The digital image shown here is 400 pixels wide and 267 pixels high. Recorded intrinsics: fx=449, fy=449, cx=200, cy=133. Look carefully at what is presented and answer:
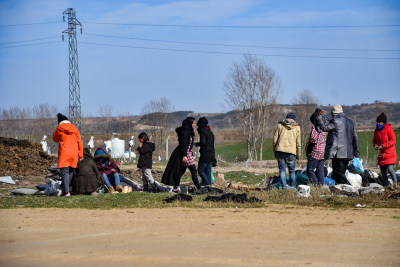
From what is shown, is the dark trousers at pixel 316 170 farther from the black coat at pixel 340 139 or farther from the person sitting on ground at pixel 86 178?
the person sitting on ground at pixel 86 178

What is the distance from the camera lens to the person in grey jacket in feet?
31.2

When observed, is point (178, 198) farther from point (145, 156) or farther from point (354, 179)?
point (354, 179)

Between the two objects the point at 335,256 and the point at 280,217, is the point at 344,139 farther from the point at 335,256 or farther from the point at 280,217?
the point at 335,256

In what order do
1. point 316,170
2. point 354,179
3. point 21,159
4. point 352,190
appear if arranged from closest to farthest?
point 352,190 < point 316,170 < point 354,179 < point 21,159

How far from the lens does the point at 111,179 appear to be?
35.2 ft

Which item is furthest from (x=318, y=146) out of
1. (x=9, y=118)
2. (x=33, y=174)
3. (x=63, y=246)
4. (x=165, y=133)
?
(x=9, y=118)

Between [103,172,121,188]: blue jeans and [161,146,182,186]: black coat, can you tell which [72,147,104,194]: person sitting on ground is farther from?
[161,146,182,186]: black coat

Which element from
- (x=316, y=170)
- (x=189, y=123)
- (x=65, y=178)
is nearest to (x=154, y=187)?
(x=189, y=123)

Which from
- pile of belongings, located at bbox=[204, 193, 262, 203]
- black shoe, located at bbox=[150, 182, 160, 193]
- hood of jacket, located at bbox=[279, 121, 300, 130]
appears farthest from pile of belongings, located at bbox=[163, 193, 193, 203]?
hood of jacket, located at bbox=[279, 121, 300, 130]

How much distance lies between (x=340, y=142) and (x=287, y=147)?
114cm

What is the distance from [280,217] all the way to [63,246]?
3.15 m

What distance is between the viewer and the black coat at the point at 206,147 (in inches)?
404

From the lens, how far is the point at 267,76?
3366 centimetres

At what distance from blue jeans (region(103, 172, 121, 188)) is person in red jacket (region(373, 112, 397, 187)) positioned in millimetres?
5962
